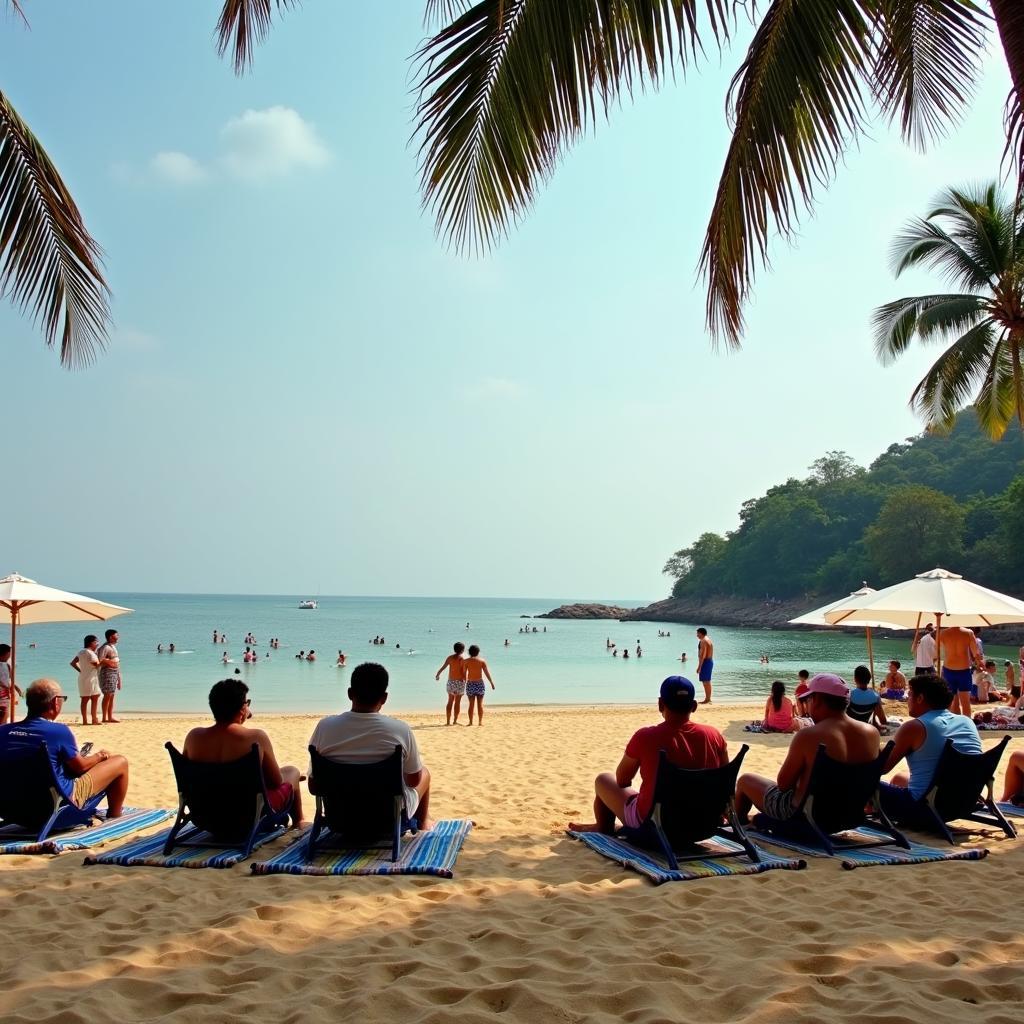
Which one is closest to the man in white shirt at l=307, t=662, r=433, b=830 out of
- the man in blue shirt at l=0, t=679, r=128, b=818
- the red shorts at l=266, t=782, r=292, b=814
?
the red shorts at l=266, t=782, r=292, b=814

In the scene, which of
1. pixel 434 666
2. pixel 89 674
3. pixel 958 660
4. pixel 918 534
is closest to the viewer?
pixel 958 660

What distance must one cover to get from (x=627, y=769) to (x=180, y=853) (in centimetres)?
262

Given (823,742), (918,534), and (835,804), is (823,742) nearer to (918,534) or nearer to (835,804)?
(835,804)

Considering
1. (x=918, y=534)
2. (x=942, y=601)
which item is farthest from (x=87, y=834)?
(x=918, y=534)

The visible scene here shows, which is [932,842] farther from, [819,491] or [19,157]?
[819,491]

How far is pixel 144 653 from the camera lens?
1745 inches

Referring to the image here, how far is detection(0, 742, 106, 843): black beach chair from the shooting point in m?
5.02

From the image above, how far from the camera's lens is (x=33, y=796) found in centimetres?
511

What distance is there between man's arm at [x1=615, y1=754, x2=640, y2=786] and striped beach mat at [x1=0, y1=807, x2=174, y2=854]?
125 inches

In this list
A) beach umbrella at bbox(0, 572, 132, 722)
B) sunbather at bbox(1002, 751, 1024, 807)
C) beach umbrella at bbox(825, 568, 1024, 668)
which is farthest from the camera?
beach umbrella at bbox(0, 572, 132, 722)

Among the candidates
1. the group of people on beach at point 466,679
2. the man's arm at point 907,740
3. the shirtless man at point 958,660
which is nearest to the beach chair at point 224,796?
the man's arm at point 907,740

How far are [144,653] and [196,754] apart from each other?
43.6m

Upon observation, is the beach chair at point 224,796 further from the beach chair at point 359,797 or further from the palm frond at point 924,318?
the palm frond at point 924,318

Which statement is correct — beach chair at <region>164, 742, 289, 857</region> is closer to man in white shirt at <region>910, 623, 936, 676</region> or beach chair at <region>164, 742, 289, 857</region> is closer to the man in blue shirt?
the man in blue shirt
